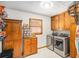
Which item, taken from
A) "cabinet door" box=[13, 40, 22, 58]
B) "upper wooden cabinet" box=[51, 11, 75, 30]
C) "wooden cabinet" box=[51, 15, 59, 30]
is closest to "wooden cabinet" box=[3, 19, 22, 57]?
"cabinet door" box=[13, 40, 22, 58]

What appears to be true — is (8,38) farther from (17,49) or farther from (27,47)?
(27,47)

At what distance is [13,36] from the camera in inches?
132

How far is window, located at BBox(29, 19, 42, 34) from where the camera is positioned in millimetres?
5263

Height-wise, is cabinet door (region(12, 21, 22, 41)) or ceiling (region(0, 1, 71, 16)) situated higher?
ceiling (region(0, 1, 71, 16))

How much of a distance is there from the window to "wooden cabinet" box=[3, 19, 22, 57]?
173 cm

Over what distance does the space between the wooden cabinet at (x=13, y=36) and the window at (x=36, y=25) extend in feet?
5.67

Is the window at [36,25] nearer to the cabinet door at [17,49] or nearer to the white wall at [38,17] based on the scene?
the white wall at [38,17]

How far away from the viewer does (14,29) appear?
341cm

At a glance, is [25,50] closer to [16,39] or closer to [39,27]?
[16,39]

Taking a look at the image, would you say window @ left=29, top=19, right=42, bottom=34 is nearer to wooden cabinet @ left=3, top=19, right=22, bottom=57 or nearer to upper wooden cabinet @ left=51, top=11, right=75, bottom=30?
upper wooden cabinet @ left=51, top=11, right=75, bottom=30

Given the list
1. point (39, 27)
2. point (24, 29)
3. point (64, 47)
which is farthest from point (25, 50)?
point (39, 27)

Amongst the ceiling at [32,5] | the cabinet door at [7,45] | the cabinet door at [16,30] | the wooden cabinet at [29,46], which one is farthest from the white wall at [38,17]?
the cabinet door at [7,45]

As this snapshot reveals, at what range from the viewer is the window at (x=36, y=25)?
5263 millimetres

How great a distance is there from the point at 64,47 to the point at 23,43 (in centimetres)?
177
